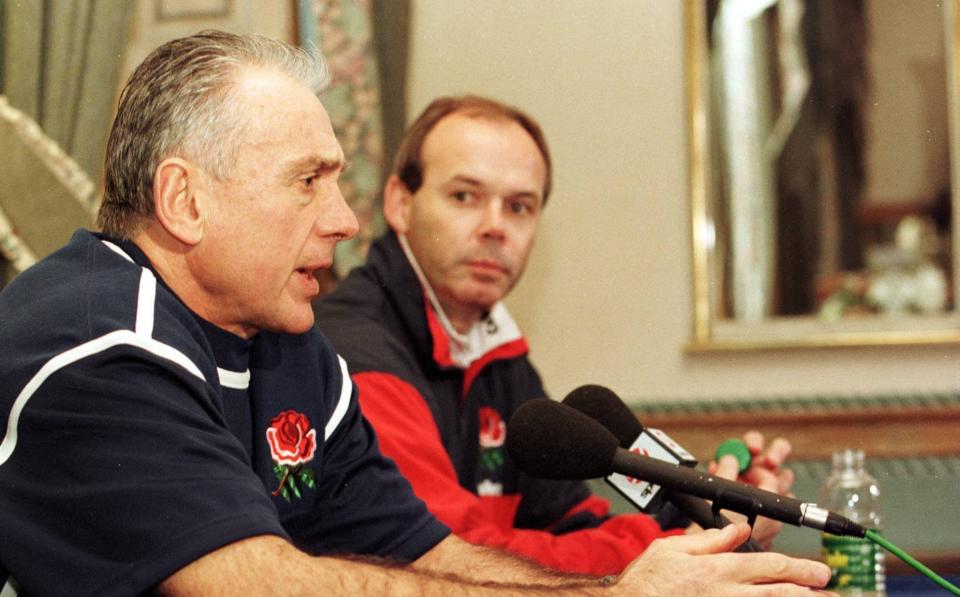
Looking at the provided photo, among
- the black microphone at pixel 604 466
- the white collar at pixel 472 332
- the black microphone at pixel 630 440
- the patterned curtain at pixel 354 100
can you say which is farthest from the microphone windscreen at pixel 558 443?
the patterned curtain at pixel 354 100

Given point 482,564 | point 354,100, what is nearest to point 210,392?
point 482,564

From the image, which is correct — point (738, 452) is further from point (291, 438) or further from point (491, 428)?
point (291, 438)

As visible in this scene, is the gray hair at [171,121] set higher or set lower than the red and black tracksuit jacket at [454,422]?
higher

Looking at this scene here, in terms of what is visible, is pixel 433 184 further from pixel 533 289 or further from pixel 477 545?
pixel 477 545

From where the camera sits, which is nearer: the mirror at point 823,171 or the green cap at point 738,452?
the green cap at point 738,452

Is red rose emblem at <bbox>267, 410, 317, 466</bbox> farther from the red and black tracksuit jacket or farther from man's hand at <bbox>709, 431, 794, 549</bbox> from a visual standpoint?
man's hand at <bbox>709, 431, 794, 549</bbox>

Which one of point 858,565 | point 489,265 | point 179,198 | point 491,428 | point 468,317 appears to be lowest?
point 858,565

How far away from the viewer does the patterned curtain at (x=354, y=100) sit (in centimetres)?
287

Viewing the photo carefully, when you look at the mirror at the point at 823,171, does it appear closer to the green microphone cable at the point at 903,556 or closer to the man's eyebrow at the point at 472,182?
the man's eyebrow at the point at 472,182

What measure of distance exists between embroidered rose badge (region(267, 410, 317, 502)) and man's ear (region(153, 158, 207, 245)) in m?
0.27

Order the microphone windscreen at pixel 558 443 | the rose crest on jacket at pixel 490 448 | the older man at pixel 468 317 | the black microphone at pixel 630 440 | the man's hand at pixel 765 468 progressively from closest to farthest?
the microphone windscreen at pixel 558 443, the black microphone at pixel 630 440, the man's hand at pixel 765 468, the older man at pixel 468 317, the rose crest on jacket at pixel 490 448

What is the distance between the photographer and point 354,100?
2.88 metres

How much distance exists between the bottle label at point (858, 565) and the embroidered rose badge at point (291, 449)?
0.78 m

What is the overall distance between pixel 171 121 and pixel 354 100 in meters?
1.57
